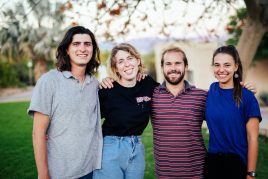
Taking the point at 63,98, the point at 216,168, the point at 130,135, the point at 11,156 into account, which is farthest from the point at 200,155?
the point at 11,156

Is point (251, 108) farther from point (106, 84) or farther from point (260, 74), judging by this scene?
point (260, 74)

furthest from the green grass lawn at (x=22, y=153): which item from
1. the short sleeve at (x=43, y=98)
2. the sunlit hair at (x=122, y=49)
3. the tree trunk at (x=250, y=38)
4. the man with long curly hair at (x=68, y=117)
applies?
the short sleeve at (x=43, y=98)

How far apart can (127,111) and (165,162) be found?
71cm

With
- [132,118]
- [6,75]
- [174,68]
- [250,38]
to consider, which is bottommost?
[6,75]

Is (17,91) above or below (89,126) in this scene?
below

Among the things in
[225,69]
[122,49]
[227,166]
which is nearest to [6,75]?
[122,49]

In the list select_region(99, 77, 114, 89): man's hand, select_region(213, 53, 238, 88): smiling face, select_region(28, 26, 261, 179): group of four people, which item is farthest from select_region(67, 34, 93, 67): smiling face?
select_region(213, 53, 238, 88): smiling face

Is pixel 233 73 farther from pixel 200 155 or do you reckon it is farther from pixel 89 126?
pixel 89 126

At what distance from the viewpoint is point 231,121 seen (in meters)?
3.13

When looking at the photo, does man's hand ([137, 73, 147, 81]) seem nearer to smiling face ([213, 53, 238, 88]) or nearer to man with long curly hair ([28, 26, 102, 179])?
man with long curly hair ([28, 26, 102, 179])

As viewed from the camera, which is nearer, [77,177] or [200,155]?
[77,177]

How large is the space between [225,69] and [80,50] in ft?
4.93

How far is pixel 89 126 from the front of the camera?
10.0 ft

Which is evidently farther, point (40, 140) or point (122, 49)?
point (122, 49)
